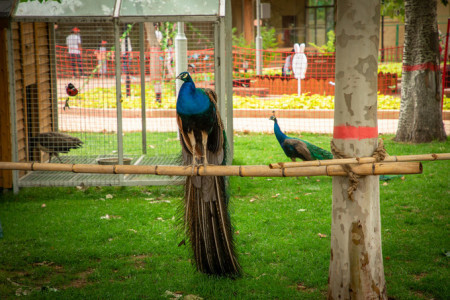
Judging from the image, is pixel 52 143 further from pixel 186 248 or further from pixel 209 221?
pixel 209 221

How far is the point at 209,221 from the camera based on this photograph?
417 centimetres

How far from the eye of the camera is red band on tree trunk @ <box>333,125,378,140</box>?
11.8 ft

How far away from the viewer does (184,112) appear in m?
4.14

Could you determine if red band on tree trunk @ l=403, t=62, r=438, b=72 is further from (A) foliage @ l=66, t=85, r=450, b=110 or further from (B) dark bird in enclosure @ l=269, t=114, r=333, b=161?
(B) dark bird in enclosure @ l=269, t=114, r=333, b=161

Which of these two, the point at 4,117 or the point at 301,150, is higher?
the point at 4,117

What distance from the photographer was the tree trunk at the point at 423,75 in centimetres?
920

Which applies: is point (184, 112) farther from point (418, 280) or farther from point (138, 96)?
point (138, 96)

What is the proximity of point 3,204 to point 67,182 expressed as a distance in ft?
2.66

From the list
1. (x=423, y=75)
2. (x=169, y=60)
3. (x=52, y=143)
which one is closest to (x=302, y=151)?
(x=52, y=143)

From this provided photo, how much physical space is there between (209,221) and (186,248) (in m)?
1.06

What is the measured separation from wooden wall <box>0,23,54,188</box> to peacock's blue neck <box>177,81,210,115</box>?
3433mm

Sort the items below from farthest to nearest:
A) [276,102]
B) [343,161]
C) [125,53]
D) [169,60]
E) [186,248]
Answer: [125,53], [276,102], [169,60], [186,248], [343,161]

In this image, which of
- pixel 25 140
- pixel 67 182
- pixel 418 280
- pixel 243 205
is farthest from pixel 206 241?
pixel 25 140

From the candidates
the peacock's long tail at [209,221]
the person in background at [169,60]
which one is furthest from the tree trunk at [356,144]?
the person in background at [169,60]
